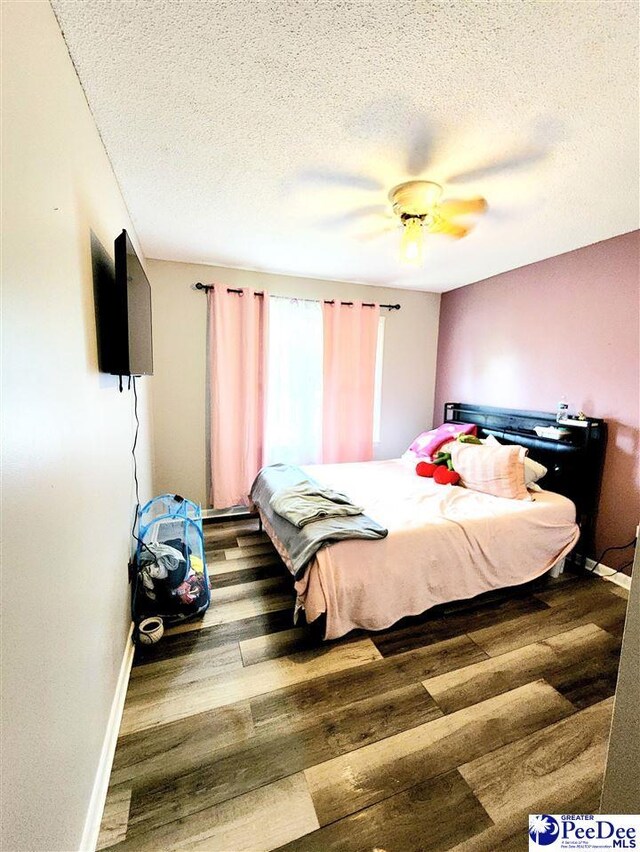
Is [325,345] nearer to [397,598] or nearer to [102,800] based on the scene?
[397,598]

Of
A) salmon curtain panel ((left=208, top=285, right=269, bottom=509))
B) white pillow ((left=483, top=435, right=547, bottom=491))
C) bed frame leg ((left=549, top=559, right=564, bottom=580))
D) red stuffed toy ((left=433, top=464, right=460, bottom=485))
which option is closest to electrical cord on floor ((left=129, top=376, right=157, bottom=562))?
salmon curtain panel ((left=208, top=285, right=269, bottom=509))

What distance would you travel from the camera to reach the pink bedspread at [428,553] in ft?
5.87

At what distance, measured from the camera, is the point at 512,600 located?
2.29 meters

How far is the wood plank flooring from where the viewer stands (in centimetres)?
111

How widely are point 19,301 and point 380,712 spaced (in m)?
1.93

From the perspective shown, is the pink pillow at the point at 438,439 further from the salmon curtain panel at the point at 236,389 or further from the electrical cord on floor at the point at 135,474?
the electrical cord on floor at the point at 135,474

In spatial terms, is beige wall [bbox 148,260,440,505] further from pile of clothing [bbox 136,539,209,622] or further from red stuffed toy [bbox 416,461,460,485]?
red stuffed toy [bbox 416,461,460,485]

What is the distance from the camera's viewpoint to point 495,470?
8.45 feet

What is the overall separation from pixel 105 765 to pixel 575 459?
3.16 m

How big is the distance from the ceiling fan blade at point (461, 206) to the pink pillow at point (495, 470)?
1652mm

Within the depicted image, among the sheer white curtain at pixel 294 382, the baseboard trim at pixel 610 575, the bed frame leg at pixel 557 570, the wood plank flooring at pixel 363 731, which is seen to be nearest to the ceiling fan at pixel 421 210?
the sheer white curtain at pixel 294 382

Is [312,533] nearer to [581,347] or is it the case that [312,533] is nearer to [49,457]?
[49,457]

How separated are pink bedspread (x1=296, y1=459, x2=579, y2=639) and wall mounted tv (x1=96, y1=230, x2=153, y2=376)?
130cm

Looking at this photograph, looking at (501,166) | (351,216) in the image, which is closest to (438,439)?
(351,216)
